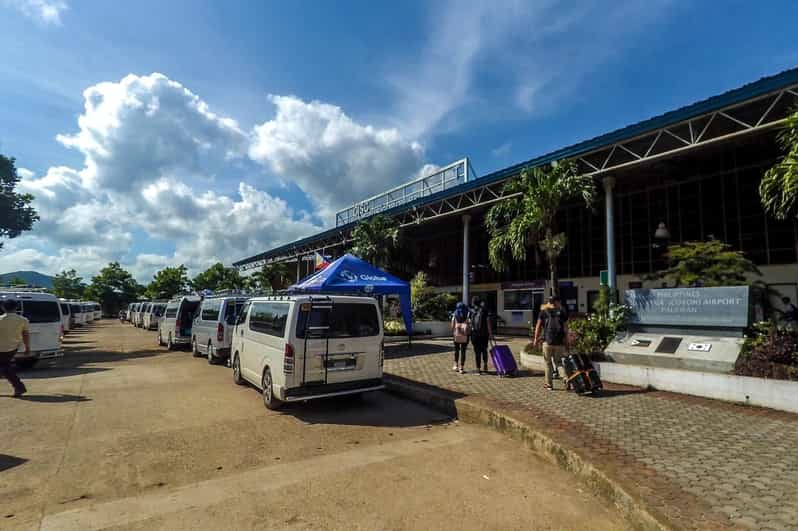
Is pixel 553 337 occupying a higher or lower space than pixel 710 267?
lower

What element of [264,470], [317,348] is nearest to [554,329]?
[317,348]

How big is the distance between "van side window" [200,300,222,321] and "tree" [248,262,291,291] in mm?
35373

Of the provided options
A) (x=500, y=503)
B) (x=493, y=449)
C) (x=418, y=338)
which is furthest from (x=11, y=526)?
(x=418, y=338)

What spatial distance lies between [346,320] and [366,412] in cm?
163

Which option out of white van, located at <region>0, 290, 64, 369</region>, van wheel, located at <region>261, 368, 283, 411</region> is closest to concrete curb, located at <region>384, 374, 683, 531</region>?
van wheel, located at <region>261, 368, 283, 411</region>

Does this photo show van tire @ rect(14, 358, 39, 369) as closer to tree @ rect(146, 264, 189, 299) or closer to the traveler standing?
the traveler standing

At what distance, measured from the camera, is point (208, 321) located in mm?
13461

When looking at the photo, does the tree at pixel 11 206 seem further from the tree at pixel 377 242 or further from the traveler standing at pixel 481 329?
the traveler standing at pixel 481 329

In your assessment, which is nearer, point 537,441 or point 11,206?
point 537,441

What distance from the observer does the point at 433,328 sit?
1984cm

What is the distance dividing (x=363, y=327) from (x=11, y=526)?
4.92 metres

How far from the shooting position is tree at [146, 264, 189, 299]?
67.2 meters

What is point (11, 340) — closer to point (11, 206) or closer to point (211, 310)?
point (211, 310)

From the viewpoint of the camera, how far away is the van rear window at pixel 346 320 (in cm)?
705
